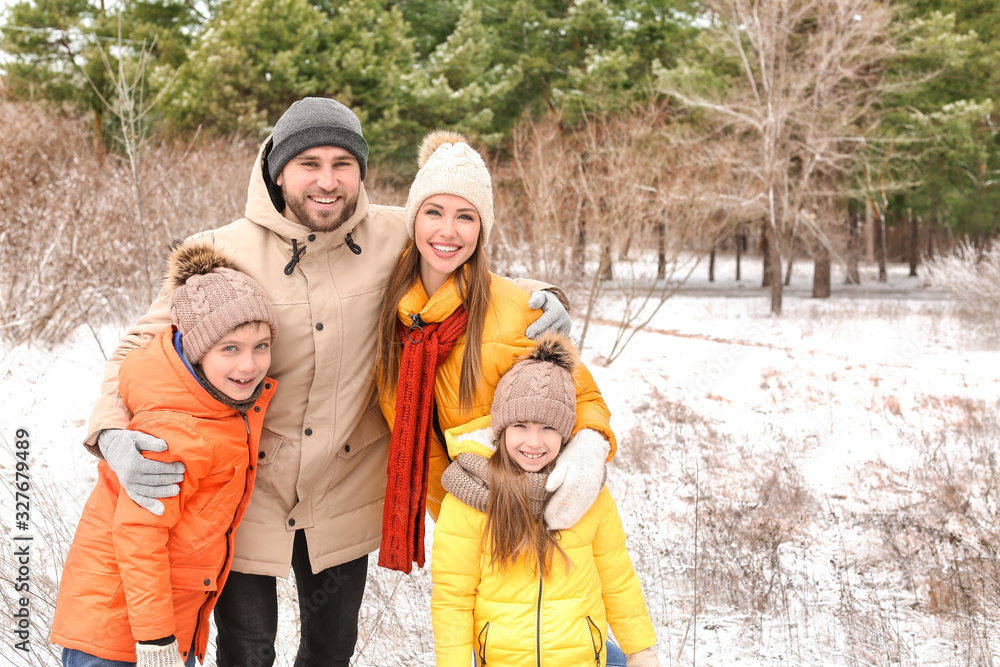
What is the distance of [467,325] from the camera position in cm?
205

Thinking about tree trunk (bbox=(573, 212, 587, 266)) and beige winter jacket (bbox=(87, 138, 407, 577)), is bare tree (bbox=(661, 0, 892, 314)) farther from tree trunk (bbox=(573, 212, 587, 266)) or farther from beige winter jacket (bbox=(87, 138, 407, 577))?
beige winter jacket (bbox=(87, 138, 407, 577))

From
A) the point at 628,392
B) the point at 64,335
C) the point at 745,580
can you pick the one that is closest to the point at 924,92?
the point at 628,392

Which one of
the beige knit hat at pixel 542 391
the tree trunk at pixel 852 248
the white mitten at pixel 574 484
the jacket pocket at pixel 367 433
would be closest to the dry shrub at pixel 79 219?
the jacket pocket at pixel 367 433

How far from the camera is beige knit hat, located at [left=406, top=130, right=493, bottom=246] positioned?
2031 millimetres

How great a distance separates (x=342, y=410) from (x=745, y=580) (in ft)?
9.72

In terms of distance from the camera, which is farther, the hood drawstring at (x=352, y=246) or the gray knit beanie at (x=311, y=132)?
the hood drawstring at (x=352, y=246)

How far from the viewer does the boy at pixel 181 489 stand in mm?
1698

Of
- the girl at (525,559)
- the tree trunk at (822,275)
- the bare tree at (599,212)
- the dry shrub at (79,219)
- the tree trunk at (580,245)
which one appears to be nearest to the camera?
the girl at (525,559)

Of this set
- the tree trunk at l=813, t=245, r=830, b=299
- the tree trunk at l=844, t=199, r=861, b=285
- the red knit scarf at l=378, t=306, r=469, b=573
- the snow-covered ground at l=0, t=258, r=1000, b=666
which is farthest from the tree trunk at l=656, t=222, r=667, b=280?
the tree trunk at l=844, t=199, r=861, b=285

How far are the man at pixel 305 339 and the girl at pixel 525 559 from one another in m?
0.28

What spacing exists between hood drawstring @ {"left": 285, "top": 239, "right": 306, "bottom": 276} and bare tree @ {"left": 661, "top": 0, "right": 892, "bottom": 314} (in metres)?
13.7

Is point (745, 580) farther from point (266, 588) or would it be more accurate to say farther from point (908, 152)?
point (908, 152)

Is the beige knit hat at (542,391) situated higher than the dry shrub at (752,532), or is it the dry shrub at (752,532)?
the beige knit hat at (542,391)

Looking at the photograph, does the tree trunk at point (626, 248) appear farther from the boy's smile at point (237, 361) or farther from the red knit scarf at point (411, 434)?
the boy's smile at point (237, 361)
